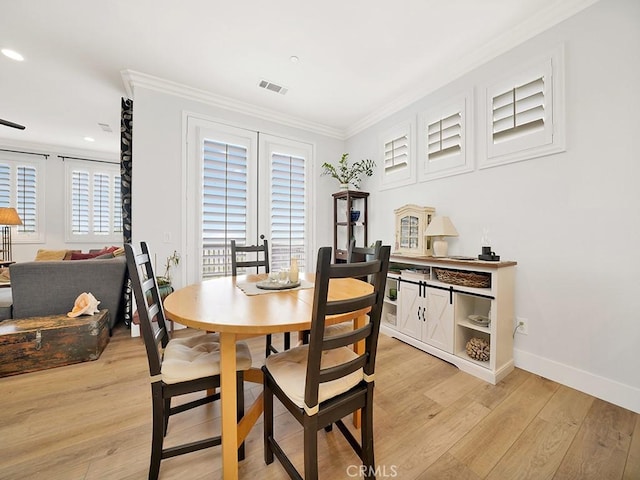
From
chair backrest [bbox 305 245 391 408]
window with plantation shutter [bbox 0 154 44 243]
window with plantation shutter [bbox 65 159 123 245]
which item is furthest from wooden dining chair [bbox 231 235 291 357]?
window with plantation shutter [bbox 0 154 44 243]

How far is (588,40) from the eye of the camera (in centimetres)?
181

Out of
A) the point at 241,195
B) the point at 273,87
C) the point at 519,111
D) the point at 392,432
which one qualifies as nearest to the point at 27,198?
the point at 241,195

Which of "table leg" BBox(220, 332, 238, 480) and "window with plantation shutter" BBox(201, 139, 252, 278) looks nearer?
"table leg" BBox(220, 332, 238, 480)

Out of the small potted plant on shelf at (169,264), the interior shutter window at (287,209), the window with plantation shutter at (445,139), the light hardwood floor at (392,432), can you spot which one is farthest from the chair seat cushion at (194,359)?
the window with plantation shutter at (445,139)

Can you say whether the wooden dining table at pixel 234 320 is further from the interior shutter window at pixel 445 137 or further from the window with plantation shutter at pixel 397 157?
the window with plantation shutter at pixel 397 157

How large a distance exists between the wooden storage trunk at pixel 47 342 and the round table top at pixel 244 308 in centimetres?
141

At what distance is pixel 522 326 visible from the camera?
2146mm

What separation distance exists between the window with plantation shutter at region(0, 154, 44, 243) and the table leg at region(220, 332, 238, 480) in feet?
21.6

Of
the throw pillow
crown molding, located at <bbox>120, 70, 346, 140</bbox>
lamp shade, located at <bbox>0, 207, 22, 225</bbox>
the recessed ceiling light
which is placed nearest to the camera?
the recessed ceiling light

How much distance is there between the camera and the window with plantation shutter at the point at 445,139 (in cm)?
254

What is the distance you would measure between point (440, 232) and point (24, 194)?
743 cm

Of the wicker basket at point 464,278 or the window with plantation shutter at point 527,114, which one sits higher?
the window with plantation shutter at point 527,114

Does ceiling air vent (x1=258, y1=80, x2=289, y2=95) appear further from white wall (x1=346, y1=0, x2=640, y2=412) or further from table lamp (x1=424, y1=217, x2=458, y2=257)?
table lamp (x1=424, y1=217, x2=458, y2=257)

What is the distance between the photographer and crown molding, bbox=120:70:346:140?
281cm
